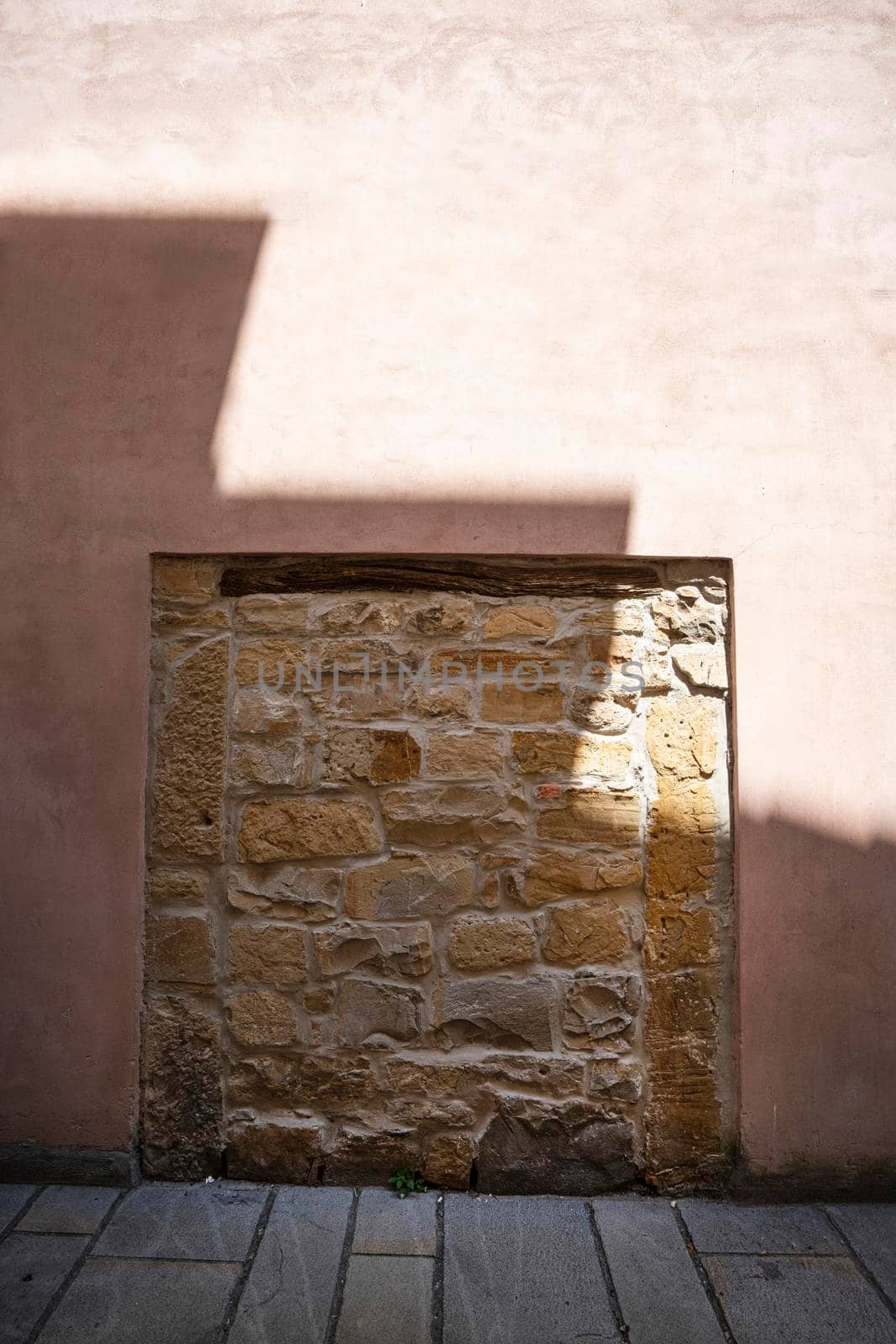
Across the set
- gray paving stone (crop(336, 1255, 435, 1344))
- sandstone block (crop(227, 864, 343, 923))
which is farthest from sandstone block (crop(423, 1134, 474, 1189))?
sandstone block (crop(227, 864, 343, 923))

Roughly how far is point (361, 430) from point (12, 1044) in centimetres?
208

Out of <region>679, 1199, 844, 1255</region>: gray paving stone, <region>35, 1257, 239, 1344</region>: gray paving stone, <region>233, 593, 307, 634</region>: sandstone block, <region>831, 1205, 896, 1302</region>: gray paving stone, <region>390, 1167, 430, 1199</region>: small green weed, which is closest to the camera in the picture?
<region>35, 1257, 239, 1344</region>: gray paving stone

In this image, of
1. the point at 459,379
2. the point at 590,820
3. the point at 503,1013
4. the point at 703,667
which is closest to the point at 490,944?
the point at 503,1013

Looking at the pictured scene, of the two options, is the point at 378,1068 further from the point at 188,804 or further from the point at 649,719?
the point at 649,719

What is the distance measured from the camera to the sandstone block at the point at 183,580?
2725mm

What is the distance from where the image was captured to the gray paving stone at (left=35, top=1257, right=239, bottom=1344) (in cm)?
199

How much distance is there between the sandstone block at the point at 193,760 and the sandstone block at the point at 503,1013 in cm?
84

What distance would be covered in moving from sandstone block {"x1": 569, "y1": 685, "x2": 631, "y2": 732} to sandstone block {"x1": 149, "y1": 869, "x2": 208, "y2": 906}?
3.98ft

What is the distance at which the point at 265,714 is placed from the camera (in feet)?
8.85

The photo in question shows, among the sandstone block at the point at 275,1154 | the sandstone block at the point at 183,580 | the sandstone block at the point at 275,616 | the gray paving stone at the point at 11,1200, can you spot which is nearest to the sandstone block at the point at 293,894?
the sandstone block at the point at 275,1154

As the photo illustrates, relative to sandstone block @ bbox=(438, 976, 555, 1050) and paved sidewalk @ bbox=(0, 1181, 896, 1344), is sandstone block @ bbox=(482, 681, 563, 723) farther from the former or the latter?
paved sidewalk @ bbox=(0, 1181, 896, 1344)

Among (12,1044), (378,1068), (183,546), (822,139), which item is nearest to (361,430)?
(183,546)

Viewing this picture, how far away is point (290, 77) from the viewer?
2803 millimetres

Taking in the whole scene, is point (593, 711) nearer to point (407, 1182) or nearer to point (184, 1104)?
point (407, 1182)
